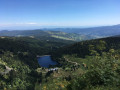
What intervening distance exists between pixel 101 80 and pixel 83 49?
15397cm

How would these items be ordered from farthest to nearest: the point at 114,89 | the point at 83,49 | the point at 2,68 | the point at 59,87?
the point at 83,49, the point at 2,68, the point at 59,87, the point at 114,89

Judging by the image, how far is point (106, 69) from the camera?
11875mm

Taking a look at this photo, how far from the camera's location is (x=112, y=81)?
435 inches

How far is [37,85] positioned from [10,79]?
27.8m

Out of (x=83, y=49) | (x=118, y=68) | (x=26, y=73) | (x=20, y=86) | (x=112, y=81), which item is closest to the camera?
(x=112, y=81)

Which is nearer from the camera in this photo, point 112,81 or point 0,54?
point 112,81

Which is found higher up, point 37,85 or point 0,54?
point 0,54

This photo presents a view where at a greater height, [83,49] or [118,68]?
[118,68]

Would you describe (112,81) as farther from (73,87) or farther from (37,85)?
(37,85)

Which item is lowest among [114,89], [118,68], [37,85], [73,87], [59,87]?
[37,85]

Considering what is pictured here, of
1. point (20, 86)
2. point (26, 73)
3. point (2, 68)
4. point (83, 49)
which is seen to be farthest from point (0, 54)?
point (83, 49)

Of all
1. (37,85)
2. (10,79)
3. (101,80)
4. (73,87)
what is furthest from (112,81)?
(10,79)

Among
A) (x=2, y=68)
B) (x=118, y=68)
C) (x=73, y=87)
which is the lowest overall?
(x=2, y=68)

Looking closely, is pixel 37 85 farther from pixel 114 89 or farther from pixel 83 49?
pixel 114 89
